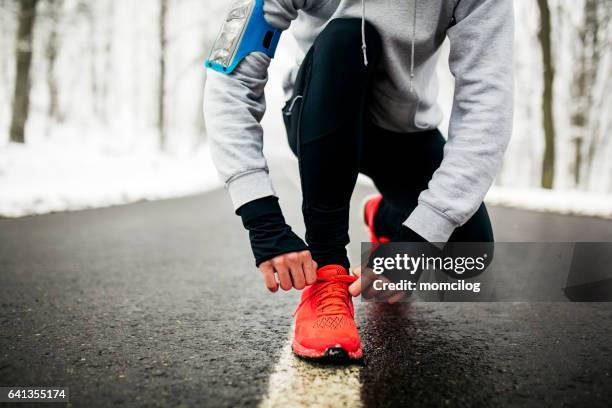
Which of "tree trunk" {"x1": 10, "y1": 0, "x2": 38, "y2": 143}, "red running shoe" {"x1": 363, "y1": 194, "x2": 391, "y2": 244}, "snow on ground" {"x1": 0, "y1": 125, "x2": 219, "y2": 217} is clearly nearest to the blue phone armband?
"red running shoe" {"x1": 363, "y1": 194, "x2": 391, "y2": 244}

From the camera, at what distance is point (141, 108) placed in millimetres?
34062

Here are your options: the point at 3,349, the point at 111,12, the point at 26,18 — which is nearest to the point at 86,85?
the point at 111,12

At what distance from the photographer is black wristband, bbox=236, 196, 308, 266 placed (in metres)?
1.08

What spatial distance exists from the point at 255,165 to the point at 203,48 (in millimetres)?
19509

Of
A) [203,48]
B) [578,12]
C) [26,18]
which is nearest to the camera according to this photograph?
[26,18]

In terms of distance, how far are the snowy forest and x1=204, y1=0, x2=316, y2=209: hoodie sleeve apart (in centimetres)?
36

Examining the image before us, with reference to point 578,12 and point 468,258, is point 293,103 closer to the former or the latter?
point 468,258

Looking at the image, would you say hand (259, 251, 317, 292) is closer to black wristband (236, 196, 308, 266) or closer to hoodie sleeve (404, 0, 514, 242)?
black wristband (236, 196, 308, 266)

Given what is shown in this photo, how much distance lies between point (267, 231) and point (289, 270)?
118 millimetres

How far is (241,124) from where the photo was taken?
1.17 metres

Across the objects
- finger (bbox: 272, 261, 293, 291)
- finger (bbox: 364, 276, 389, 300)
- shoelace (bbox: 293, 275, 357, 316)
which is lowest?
shoelace (bbox: 293, 275, 357, 316)

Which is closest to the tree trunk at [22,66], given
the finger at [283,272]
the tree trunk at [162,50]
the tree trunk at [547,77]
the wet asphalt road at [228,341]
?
the tree trunk at [162,50]

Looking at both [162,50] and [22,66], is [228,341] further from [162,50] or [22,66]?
[162,50]

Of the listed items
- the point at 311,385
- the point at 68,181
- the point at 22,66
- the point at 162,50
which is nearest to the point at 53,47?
the point at 162,50
